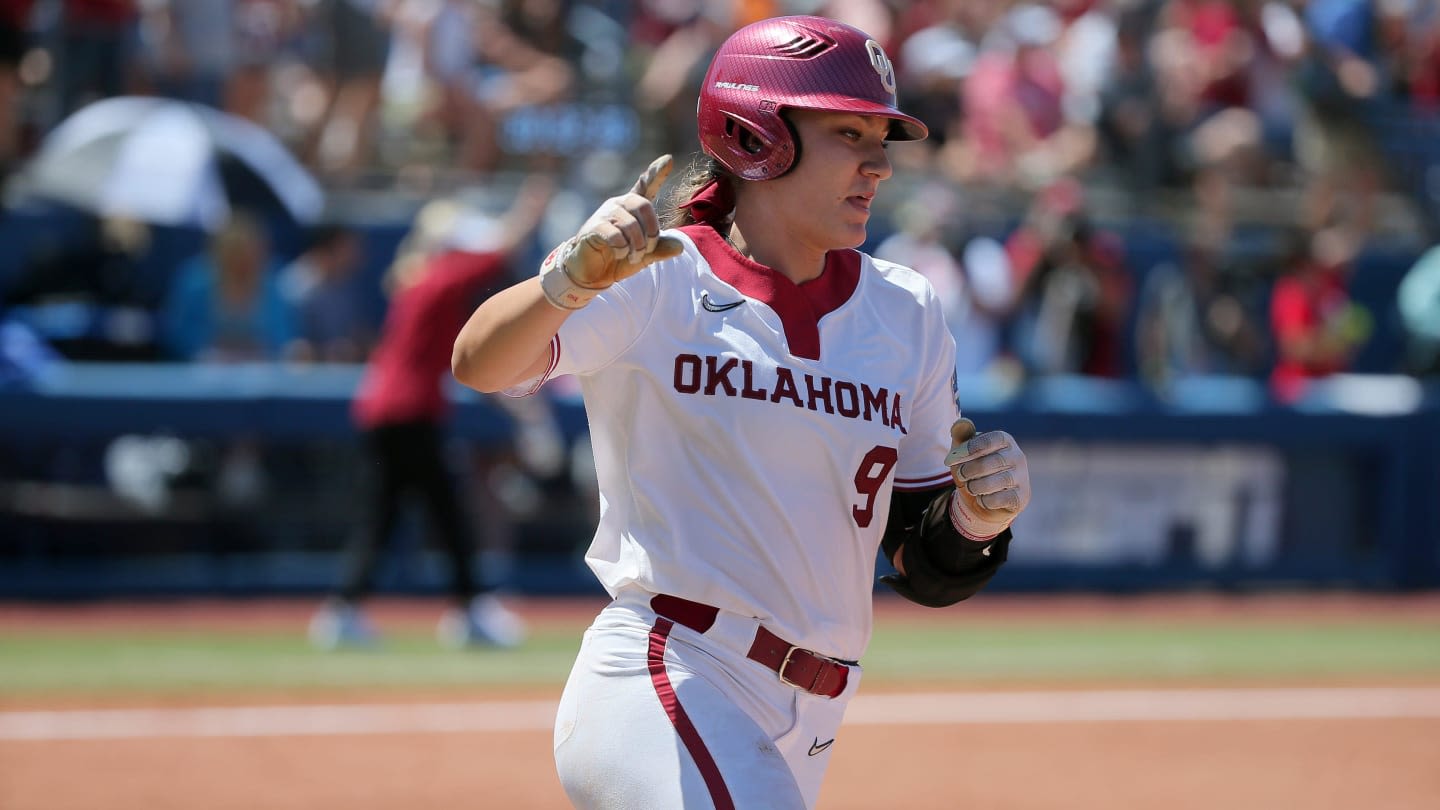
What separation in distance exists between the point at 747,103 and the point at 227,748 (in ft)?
17.2

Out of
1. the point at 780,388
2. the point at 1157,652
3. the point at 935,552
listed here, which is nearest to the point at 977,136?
the point at 1157,652

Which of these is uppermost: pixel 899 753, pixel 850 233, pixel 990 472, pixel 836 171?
pixel 836 171

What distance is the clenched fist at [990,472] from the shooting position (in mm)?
3336

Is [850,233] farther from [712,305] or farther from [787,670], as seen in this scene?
[787,670]

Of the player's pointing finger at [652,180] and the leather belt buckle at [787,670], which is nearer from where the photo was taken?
the player's pointing finger at [652,180]

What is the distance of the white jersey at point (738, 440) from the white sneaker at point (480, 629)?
6.68 m

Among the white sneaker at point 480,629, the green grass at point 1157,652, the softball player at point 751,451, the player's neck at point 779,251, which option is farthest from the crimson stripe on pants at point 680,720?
the white sneaker at point 480,629

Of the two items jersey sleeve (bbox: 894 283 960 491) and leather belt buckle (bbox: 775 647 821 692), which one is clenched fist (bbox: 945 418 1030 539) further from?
leather belt buckle (bbox: 775 647 821 692)

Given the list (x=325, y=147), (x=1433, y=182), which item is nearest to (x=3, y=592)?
(x=325, y=147)

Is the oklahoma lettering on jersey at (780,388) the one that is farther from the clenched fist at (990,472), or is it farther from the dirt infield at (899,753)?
the dirt infield at (899,753)

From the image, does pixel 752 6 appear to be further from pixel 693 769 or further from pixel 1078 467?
pixel 693 769

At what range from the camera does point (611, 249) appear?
297 cm

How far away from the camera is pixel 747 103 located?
345 centimetres

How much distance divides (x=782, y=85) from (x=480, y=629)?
7068 millimetres
